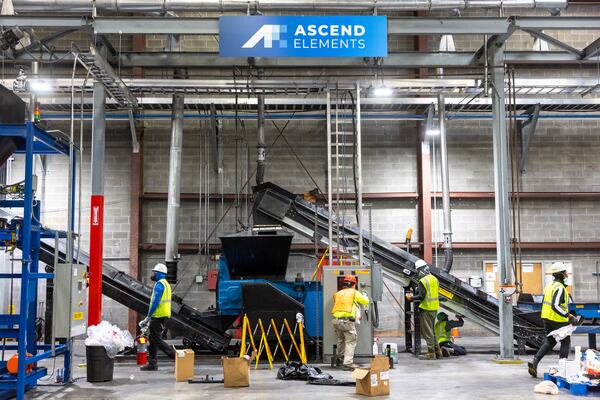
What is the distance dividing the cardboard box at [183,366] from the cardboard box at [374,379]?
2.69m

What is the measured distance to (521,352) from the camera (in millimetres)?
11969

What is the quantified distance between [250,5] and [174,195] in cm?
487

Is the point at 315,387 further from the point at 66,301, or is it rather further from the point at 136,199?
the point at 136,199

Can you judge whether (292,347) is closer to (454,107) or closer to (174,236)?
(174,236)

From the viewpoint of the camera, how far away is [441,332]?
11977mm

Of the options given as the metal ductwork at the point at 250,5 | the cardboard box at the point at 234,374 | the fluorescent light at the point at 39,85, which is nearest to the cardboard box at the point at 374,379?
the cardboard box at the point at 234,374

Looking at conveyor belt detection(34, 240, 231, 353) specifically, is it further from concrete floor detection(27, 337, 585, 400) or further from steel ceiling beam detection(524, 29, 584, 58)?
steel ceiling beam detection(524, 29, 584, 58)

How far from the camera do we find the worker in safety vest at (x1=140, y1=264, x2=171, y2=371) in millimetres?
10070

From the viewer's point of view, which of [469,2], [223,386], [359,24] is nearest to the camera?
[223,386]

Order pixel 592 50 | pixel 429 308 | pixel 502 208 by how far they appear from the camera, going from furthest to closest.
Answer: pixel 592 50, pixel 429 308, pixel 502 208

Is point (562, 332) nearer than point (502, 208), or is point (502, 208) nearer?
point (562, 332)

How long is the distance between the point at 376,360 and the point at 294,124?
30.8ft

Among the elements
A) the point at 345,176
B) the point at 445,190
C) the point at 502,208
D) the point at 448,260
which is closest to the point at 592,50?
the point at 502,208

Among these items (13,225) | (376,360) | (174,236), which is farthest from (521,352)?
(13,225)
